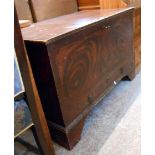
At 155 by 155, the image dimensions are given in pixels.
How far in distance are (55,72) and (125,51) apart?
931 millimetres

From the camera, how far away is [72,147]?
131 centimetres

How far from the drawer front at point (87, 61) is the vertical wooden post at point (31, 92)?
177mm

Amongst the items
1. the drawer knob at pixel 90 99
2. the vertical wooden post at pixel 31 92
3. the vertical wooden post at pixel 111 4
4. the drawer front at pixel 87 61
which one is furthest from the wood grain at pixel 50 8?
the vertical wooden post at pixel 31 92

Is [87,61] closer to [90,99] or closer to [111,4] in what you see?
[90,99]

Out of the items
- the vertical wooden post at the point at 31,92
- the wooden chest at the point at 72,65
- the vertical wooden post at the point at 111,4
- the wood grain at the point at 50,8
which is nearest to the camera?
the vertical wooden post at the point at 31,92

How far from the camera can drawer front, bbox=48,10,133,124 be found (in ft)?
3.73

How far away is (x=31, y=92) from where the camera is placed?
37.4 inches

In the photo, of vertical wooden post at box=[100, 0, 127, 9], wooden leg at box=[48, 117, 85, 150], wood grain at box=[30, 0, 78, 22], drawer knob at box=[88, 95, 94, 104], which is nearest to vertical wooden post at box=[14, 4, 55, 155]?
wooden leg at box=[48, 117, 85, 150]

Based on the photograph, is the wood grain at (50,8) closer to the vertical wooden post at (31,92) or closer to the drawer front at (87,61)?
the drawer front at (87,61)

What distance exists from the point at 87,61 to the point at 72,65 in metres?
0.16

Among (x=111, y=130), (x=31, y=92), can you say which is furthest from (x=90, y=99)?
(x=31, y=92)

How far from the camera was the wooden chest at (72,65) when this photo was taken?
1.09 m

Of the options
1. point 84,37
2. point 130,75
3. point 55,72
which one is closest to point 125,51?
point 130,75
